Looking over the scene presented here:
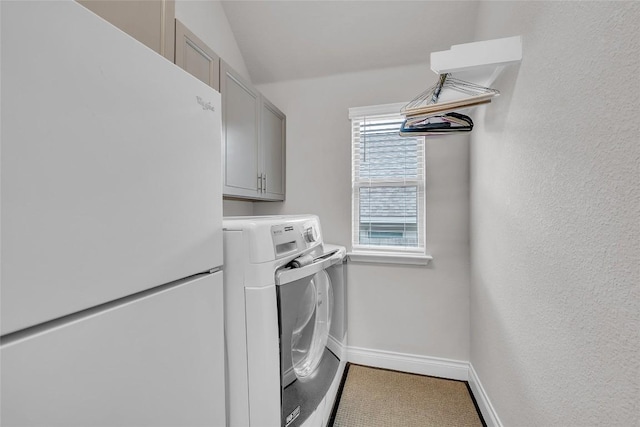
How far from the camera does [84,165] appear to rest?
500 mm

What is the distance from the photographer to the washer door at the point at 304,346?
1084mm

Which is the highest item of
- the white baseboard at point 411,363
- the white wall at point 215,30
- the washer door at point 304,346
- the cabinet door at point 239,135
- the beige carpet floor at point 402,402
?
the white wall at point 215,30

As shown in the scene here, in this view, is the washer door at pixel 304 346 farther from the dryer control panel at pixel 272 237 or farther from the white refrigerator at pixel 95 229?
the white refrigerator at pixel 95 229

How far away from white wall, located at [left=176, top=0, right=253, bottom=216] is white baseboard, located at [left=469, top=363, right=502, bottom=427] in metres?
2.09

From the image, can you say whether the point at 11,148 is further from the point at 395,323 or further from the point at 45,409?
the point at 395,323

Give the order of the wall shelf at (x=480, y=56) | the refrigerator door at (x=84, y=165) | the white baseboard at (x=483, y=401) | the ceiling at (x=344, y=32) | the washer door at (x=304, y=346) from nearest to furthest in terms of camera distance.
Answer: the refrigerator door at (x=84, y=165), the washer door at (x=304, y=346), the wall shelf at (x=480, y=56), the white baseboard at (x=483, y=401), the ceiling at (x=344, y=32)

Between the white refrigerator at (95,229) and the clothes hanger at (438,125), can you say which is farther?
the clothes hanger at (438,125)

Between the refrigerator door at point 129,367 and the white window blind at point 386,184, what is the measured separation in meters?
1.64

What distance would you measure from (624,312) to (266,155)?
198 cm

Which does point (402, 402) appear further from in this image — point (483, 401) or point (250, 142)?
point (250, 142)

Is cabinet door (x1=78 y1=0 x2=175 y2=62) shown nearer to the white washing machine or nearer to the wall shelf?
the white washing machine

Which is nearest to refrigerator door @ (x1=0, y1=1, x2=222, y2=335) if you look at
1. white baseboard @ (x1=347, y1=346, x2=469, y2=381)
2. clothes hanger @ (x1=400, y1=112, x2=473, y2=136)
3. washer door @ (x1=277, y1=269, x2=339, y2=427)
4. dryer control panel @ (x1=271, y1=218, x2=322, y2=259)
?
dryer control panel @ (x1=271, y1=218, x2=322, y2=259)

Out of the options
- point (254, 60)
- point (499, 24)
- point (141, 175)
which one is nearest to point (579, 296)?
point (141, 175)

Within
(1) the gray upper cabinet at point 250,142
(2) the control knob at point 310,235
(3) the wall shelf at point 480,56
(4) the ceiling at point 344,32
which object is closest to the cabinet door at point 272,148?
(1) the gray upper cabinet at point 250,142
